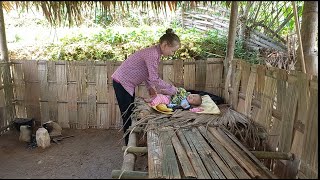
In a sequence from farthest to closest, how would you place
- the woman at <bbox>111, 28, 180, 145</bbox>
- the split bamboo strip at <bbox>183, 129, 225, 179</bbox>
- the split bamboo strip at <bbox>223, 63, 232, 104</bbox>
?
the split bamboo strip at <bbox>223, 63, 232, 104</bbox> → the woman at <bbox>111, 28, 180, 145</bbox> → the split bamboo strip at <bbox>183, 129, 225, 179</bbox>

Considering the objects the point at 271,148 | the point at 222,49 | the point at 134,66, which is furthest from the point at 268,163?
the point at 222,49

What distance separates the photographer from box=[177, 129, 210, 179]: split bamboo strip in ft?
6.27

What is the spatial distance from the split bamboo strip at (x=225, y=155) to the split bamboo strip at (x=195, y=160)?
0.61 feet

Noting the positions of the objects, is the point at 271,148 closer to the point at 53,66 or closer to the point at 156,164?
the point at 156,164

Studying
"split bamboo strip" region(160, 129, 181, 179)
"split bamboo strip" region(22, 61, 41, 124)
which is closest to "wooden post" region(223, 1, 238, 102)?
"split bamboo strip" region(160, 129, 181, 179)

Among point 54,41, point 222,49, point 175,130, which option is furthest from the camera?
point 54,41

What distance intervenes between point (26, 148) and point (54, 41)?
268 centimetres

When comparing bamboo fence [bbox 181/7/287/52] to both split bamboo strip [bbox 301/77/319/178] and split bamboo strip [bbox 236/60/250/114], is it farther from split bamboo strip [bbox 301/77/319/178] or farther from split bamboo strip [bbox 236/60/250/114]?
split bamboo strip [bbox 301/77/319/178]

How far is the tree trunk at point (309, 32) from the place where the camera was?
291 cm

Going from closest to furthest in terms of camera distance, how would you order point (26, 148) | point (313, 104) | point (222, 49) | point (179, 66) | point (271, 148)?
point (313, 104) < point (271, 148) < point (26, 148) < point (179, 66) < point (222, 49)

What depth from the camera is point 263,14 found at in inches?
213

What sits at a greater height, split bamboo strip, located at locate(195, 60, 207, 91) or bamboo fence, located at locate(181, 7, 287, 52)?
bamboo fence, located at locate(181, 7, 287, 52)

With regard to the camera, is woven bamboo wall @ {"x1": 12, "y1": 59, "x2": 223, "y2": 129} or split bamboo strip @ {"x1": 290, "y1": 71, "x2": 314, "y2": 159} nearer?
split bamboo strip @ {"x1": 290, "y1": 71, "x2": 314, "y2": 159}

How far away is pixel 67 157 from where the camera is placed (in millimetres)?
3834
